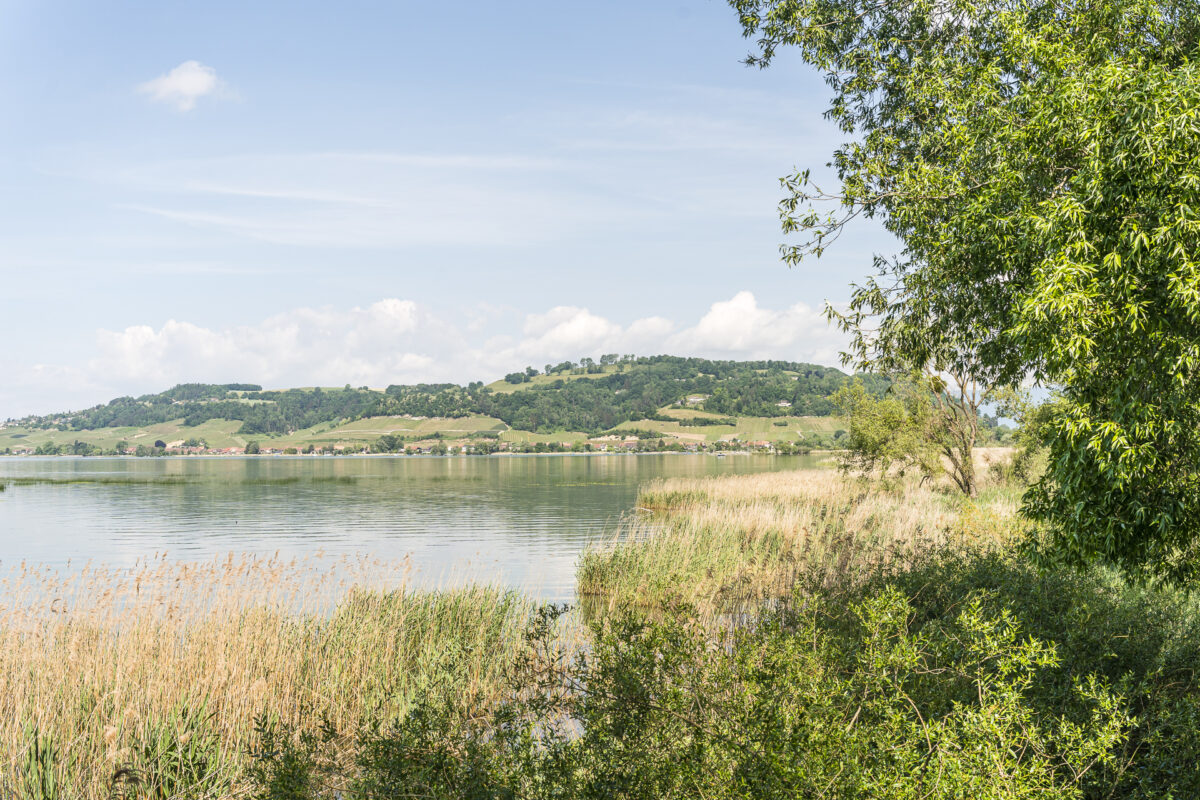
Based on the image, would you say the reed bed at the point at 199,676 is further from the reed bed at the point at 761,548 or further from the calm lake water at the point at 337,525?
the reed bed at the point at 761,548

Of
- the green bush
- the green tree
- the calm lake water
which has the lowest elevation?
the calm lake water

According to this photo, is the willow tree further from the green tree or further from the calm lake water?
the green tree

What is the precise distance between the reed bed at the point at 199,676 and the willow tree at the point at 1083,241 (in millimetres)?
6320

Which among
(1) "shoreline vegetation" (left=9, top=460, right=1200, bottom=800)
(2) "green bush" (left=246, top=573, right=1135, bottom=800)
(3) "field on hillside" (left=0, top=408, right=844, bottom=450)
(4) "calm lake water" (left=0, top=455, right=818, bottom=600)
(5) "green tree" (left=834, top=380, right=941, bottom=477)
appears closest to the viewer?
(2) "green bush" (left=246, top=573, right=1135, bottom=800)

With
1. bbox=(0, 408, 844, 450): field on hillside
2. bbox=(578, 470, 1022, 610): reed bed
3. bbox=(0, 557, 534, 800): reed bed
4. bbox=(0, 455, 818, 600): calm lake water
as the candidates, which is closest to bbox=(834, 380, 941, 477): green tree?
bbox=(578, 470, 1022, 610): reed bed

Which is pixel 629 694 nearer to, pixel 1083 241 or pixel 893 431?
pixel 1083 241

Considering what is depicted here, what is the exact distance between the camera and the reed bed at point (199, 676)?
269 inches

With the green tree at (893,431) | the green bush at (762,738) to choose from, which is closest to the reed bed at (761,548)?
the green tree at (893,431)

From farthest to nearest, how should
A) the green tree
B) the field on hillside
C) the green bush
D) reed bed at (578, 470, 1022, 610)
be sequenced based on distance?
the field on hillside < the green tree < reed bed at (578, 470, 1022, 610) < the green bush

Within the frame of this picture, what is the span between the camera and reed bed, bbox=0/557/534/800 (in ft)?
22.4

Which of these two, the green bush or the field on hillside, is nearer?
the green bush

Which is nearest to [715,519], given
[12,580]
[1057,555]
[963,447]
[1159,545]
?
[963,447]

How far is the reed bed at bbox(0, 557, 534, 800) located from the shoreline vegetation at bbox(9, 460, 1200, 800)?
0.12 ft

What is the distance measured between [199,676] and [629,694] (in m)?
5.40
